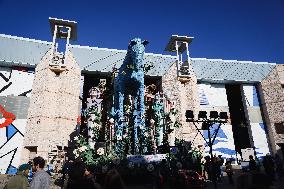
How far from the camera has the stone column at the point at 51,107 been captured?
703 inches

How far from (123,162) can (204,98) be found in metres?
13.9

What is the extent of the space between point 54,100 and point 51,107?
0.64m

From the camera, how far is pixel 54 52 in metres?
20.0

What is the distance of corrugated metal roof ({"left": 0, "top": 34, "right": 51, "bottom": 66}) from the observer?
64.1 ft

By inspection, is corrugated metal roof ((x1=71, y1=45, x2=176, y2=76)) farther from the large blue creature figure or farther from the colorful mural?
the large blue creature figure

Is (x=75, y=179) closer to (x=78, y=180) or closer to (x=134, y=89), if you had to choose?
(x=78, y=180)

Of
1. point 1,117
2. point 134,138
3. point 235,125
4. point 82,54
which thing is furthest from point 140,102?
point 235,125

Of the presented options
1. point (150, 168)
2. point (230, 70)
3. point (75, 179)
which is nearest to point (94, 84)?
point (230, 70)

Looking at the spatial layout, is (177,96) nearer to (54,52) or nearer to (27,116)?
(54,52)

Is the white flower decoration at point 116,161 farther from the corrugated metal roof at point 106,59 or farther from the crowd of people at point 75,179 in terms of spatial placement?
the corrugated metal roof at point 106,59

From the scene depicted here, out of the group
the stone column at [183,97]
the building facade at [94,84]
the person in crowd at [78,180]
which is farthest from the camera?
the stone column at [183,97]

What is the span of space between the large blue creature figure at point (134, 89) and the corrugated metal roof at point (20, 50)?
9.06 meters

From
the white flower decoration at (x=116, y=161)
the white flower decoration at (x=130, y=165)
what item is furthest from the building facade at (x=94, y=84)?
the white flower decoration at (x=116, y=161)

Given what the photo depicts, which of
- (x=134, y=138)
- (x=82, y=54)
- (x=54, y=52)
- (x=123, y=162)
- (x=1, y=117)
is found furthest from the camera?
(x=82, y=54)
